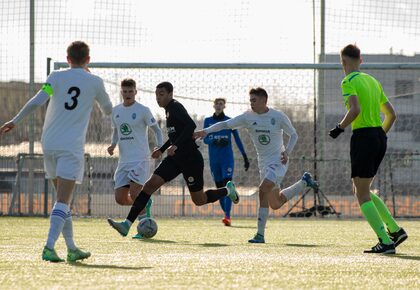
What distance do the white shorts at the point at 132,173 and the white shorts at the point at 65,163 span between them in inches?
178

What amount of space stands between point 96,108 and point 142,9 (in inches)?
88.2

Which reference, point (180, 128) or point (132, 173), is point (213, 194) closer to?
point (132, 173)

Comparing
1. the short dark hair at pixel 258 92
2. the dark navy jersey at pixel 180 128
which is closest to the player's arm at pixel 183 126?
the dark navy jersey at pixel 180 128

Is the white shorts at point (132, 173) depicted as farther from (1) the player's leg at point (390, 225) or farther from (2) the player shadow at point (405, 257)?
(2) the player shadow at point (405, 257)

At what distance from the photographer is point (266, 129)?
39.6 ft

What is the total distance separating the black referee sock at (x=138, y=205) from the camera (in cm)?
1151

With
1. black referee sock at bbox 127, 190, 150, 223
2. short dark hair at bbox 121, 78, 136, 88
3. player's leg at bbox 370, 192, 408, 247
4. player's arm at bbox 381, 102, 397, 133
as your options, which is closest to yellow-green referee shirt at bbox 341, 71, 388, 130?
player's arm at bbox 381, 102, 397, 133

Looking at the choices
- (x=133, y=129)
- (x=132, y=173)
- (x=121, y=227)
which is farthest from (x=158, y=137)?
(x=121, y=227)

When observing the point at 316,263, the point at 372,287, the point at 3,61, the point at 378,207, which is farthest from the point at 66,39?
the point at 372,287

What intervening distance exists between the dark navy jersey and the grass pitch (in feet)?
3.59

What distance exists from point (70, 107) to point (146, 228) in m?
3.78

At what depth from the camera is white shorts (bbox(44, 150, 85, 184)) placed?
8.20 m

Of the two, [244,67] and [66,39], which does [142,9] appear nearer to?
[66,39]

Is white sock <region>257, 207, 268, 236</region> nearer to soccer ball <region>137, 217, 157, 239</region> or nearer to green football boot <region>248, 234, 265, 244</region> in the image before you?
green football boot <region>248, 234, 265, 244</region>
